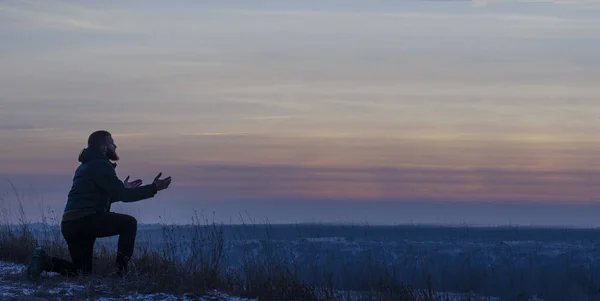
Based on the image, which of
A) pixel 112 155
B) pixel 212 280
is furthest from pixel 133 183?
pixel 212 280

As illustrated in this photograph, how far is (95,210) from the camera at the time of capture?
11.0 meters

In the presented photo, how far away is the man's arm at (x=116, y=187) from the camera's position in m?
10.7

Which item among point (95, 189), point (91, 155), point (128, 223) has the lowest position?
point (128, 223)

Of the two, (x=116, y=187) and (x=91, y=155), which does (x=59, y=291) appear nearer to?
(x=116, y=187)

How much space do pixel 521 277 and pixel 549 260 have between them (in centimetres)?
424

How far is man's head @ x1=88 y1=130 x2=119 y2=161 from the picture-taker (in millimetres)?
11086

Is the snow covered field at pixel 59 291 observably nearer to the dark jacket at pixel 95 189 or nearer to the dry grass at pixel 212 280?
the dry grass at pixel 212 280

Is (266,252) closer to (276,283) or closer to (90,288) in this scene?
(276,283)

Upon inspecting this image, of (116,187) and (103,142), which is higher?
(103,142)

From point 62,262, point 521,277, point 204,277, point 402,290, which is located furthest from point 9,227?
point 521,277

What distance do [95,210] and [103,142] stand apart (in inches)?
35.7

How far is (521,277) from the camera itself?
76.7 feet

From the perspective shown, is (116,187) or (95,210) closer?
(116,187)

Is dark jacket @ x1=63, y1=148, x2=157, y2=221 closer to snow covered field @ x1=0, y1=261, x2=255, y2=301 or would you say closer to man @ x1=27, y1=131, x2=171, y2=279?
man @ x1=27, y1=131, x2=171, y2=279
